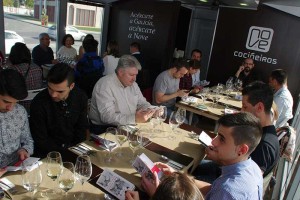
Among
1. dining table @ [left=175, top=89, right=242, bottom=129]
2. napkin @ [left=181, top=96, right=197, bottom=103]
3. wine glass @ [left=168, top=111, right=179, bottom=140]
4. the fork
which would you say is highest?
wine glass @ [left=168, top=111, right=179, bottom=140]

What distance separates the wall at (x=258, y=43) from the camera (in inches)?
236

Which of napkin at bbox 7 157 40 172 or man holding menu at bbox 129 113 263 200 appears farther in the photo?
napkin at bbox 7 157 40 172

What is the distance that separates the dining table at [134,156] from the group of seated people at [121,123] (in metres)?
0.15

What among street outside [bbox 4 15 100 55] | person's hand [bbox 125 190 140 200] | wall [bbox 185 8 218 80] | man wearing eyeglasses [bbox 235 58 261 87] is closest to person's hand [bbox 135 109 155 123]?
person's hand [bbox 125 190 140 200]

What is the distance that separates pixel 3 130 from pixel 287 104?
3.88 metres

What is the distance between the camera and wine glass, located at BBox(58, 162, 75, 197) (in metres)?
1.48

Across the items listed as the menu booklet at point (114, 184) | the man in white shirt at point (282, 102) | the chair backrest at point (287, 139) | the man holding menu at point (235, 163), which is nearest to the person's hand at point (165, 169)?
the man holding menu at point (235, 163)

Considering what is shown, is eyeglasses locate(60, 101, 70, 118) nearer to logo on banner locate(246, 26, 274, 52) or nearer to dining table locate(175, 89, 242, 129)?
dining table locate(175, 89, 242, 129)

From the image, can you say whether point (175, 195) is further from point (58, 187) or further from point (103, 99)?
point (103, 99)

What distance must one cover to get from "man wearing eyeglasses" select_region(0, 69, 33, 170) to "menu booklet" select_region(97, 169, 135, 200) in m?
0.75

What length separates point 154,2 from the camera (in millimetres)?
7270

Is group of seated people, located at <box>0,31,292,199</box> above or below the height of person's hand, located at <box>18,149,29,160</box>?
above

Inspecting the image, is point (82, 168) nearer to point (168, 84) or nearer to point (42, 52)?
point (168, 84)

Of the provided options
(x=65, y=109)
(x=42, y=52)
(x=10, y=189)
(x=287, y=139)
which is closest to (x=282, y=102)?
(x=287, y=139)
